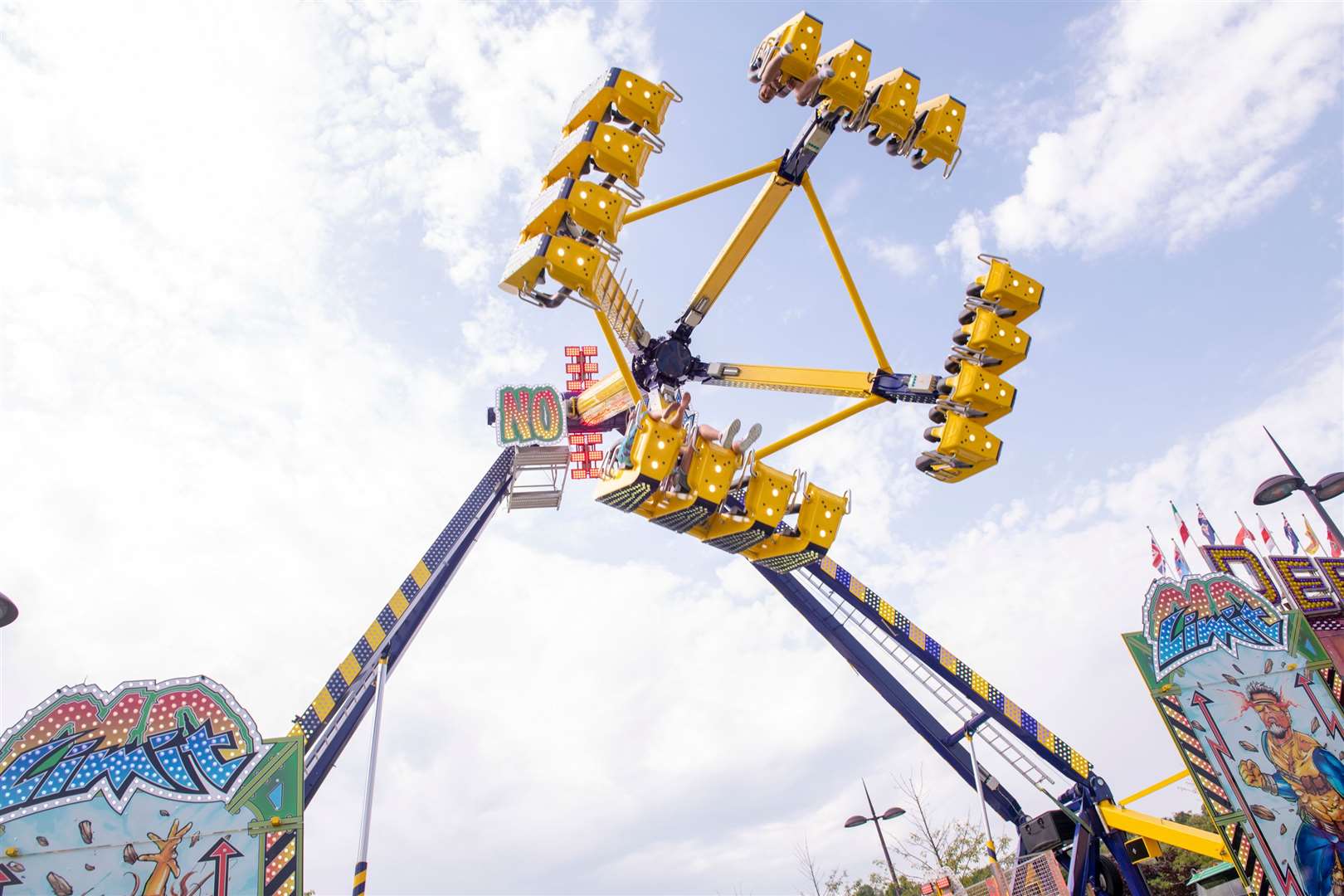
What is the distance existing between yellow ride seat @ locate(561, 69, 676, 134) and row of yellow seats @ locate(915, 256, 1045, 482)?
4.97 meters

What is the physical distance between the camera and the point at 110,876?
1060 cm

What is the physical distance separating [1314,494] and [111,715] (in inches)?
676

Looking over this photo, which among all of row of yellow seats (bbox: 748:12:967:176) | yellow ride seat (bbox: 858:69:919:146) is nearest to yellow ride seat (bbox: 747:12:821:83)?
row of yellow seats (bbox: 748:12:967:176)

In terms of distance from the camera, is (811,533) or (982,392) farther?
(982,392)

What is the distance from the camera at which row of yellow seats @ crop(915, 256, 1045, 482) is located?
39.9ft

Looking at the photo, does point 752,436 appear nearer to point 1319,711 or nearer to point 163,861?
point 163,861

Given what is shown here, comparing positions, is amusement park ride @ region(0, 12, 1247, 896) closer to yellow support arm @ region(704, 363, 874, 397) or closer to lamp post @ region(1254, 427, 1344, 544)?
yellow support arm @ region(704, 363, 874, 397)

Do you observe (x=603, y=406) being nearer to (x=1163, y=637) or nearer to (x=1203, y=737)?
(x=1163, y=637)

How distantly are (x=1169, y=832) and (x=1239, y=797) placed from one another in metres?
1.65

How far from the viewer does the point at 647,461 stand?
30.6 ft

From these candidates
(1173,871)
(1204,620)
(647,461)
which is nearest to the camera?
(647,461)

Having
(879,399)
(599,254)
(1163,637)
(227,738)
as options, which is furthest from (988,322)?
(227,738)

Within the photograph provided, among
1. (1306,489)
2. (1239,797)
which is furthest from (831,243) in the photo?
(1239,797)

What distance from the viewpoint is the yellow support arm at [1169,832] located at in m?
15.8
